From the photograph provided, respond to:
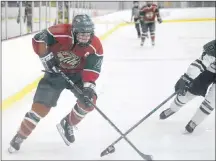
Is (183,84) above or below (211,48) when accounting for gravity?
below

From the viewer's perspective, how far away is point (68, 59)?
135 centimetres

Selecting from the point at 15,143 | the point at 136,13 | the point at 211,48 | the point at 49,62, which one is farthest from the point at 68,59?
the point at 136,13

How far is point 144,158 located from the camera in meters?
1.08

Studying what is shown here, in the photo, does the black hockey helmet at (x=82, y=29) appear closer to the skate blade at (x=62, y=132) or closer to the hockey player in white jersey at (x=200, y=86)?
the skate blade at (x=62, y=132)

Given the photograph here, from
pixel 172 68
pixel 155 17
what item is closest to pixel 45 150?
pixel 172 68

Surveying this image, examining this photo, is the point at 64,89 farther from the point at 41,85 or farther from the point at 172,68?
the point at 172,68

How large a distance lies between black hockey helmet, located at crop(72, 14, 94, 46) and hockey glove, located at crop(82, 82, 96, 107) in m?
0.14

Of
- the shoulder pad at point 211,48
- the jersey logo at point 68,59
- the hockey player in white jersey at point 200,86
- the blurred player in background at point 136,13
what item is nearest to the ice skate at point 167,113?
the hockey player in white jersey at point 200,86

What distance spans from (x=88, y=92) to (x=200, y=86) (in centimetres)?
50

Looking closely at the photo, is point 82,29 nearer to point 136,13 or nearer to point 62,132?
point 62,132

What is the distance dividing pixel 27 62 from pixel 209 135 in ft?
2.07

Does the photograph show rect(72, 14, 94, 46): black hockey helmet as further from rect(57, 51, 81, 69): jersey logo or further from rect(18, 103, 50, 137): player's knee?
rect(18, 103, 50, 137): player's knee

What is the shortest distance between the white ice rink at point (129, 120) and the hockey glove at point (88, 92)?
0.20 feet

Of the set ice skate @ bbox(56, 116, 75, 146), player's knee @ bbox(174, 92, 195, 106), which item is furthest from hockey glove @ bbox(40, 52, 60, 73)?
player's knee @ bbox(174, 92, 195, 106)
